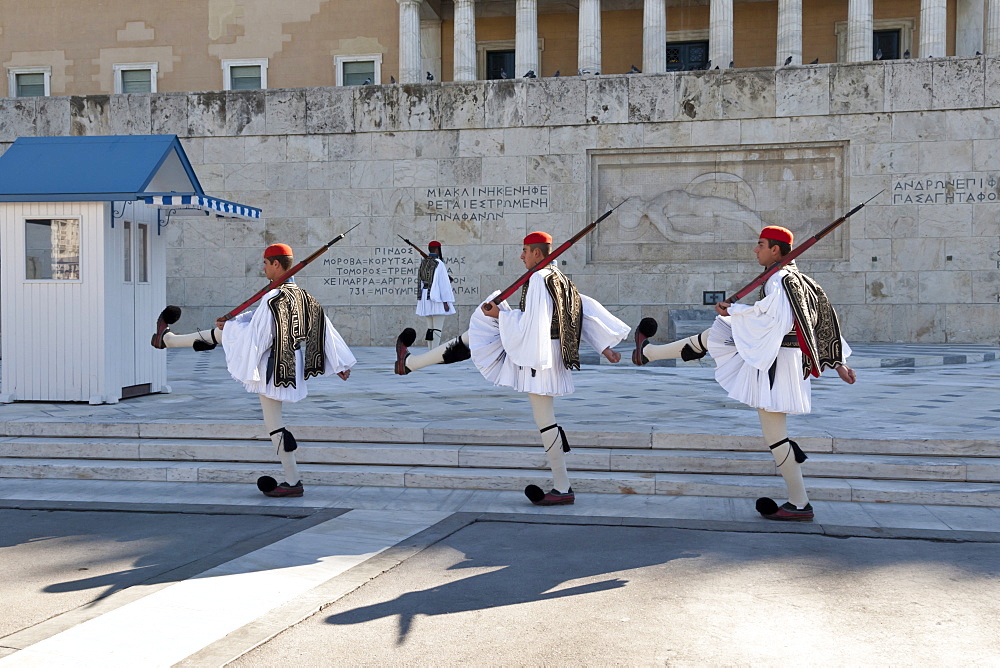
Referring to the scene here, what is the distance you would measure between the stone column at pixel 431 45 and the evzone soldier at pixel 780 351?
2530 cm

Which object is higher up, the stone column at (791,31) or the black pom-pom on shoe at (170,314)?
the stone column at (791,31)

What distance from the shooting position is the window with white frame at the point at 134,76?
30.5 metres

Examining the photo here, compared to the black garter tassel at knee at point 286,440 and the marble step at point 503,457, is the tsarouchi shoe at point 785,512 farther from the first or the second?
the black garter tassel at knee at point 286,440

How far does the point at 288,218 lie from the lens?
19.9 meters

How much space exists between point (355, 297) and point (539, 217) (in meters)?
4.11

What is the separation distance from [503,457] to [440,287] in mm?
8800

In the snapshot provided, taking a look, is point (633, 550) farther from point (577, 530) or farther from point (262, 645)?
point (262, 645)

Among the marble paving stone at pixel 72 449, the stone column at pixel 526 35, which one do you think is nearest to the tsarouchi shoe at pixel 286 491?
the marble paving stone at pixel 72 449

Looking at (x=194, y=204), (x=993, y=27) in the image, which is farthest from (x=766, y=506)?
(x=993, y=27)

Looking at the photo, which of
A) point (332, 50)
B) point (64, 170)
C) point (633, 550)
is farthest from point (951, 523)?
point (332, 50)

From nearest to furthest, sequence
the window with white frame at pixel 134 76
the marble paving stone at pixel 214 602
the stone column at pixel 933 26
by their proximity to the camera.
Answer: the marble paving stone at pixel 214 602 < the stone column at pixel 933 26 < the window with white frame at pixel 134 76

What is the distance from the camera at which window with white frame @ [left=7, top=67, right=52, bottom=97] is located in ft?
103

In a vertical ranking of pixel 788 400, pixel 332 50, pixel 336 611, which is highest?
pixel 332 50

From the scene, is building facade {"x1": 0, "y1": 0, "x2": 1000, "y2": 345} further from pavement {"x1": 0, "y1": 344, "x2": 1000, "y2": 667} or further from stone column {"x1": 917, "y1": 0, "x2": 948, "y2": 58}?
pavement {"x1": 0, "y1": 344, "x2": 1000, "y2": 667}
